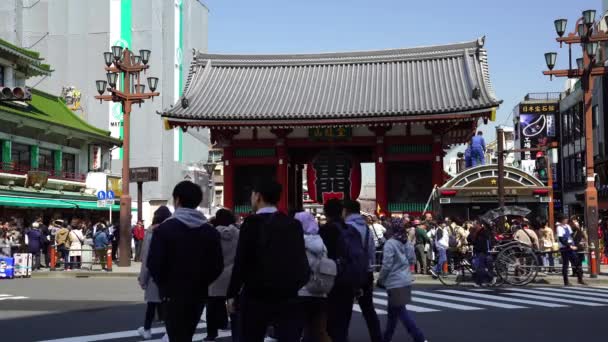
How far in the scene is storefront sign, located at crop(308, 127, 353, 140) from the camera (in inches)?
1070

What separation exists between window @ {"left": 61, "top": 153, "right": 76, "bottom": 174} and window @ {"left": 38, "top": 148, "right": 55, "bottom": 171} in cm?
118

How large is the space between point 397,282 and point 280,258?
3621 mm

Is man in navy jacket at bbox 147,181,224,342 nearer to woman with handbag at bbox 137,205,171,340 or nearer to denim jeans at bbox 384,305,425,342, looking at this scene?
woman with handbag at bbox 137,205,171,340

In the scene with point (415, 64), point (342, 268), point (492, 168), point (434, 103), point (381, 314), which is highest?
point (415, 64)

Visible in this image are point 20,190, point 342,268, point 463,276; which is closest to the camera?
point 342,268

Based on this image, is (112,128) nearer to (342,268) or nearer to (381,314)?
(381,314)

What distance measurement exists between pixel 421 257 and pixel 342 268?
13602 mm

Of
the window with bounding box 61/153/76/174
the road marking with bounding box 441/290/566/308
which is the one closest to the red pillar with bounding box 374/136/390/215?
the road marking with bounding box 441/290/566/308

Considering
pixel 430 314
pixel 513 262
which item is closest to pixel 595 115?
pixel 513 262

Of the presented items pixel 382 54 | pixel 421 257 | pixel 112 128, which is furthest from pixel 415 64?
pixel 112 128

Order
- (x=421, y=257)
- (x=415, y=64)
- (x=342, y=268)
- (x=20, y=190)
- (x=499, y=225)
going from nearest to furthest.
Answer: (x=342, y=268) < (x=421, y=257) < (x=499, y=225) < (x=415, y=64) < (x=20, y=190)

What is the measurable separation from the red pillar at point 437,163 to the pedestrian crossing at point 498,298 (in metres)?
8.24

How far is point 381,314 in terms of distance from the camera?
13547 mm

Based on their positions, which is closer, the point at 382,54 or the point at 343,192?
the point at 343,192
